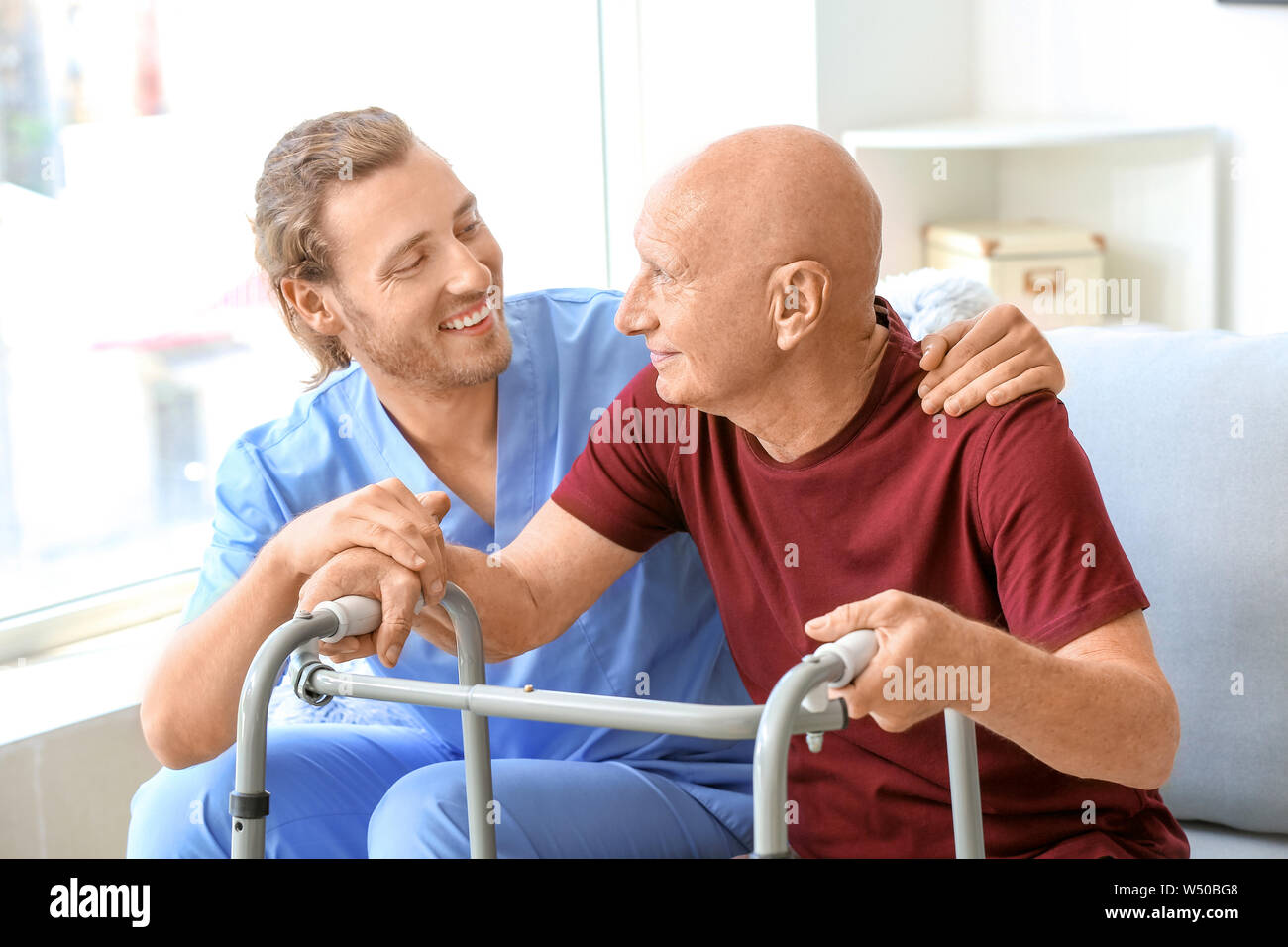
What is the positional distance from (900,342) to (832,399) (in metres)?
0.09

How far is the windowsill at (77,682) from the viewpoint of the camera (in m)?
1.69

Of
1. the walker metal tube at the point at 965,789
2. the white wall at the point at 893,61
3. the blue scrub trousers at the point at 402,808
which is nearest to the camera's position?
the walker metal tube at the point at 965,789

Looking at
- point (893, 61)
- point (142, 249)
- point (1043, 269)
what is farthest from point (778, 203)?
point (893, 61)

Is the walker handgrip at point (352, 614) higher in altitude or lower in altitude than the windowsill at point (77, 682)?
higher

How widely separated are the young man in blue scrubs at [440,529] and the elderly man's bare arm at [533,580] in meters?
0.08

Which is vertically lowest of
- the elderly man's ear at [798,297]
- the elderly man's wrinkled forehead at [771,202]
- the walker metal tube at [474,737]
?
the walker metal tube at [474,737]

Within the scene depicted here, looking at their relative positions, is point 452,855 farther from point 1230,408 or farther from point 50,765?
point 1230,408

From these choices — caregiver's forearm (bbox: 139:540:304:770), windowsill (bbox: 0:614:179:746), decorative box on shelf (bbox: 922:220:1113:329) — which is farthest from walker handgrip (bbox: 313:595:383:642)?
decorative box on shelf (bbox: 922:220:1113:329)

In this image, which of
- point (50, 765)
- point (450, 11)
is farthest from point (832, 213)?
point (450, 11)

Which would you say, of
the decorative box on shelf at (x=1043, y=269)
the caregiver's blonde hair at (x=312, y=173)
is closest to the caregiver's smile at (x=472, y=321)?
the caregiver's blonde hair at (x=312, y=173)

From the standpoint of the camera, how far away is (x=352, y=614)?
107cm

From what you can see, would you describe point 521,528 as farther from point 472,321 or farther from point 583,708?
point 583,708

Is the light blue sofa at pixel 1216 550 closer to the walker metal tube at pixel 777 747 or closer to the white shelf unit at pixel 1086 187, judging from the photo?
the walker metal tube at pixel 777 747
